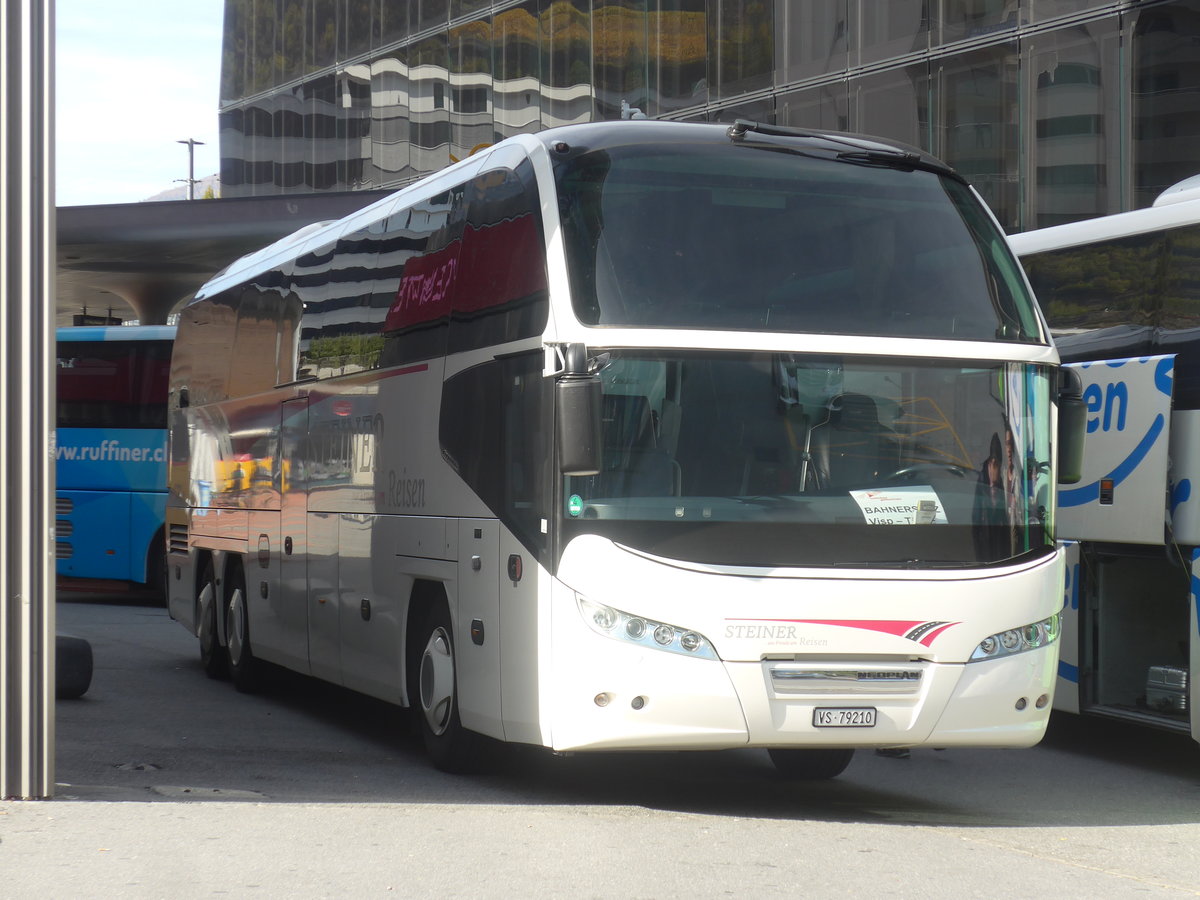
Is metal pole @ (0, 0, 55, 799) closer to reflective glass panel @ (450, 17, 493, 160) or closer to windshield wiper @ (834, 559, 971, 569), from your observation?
windshield wiper @ (834, 559, 971, 569)

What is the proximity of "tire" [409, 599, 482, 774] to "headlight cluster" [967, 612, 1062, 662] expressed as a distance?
9.73ft

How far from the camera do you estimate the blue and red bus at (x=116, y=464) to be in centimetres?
2394

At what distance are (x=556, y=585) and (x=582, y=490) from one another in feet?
1.55

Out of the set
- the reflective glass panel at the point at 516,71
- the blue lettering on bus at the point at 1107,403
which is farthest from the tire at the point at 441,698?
the reflective glass panel at the point at 516,71

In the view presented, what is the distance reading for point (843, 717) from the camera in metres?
8.16

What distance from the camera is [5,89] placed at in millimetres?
7875

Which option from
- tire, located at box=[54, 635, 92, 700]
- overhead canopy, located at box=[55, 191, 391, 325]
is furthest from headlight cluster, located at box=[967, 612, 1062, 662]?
overhead canopy, located at box=[55, 191, 391, 325]

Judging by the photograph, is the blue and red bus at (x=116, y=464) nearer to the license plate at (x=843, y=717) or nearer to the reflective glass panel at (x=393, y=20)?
the reflective glass panel at (x=393, y=20)

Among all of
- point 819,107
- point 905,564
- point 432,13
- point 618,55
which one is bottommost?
point 905,564

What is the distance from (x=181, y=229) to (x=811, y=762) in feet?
75.6

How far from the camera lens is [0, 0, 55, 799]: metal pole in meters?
7.88

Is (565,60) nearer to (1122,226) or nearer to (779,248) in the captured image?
(1122,226)

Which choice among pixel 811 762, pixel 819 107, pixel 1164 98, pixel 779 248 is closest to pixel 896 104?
pixel 819 107

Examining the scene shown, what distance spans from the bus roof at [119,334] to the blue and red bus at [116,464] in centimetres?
16
